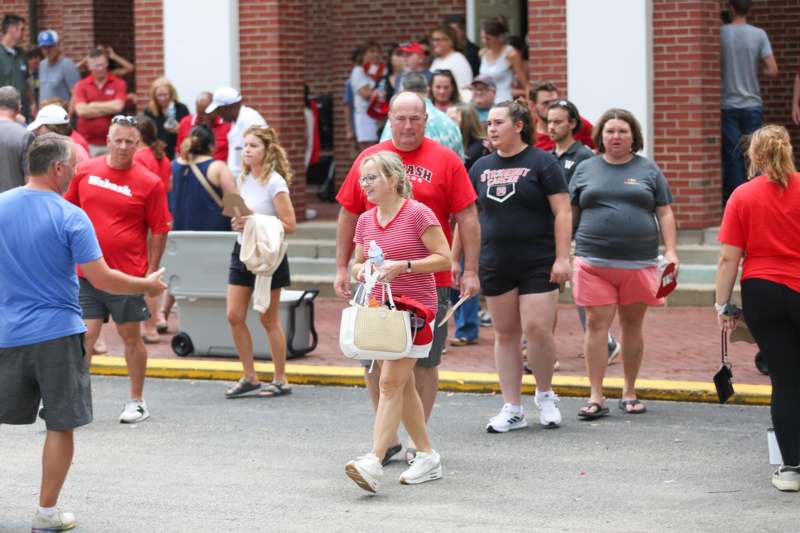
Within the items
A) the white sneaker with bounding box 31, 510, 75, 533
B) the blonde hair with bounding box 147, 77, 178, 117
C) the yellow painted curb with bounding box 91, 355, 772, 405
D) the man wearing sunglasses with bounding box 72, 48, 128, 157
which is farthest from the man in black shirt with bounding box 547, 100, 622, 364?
the man wearing sunglasses with bounding box 72, 48, 128, 157

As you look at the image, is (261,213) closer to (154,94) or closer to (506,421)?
(506,421)

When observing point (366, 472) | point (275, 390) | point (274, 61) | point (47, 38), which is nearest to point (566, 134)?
point (275, 390)

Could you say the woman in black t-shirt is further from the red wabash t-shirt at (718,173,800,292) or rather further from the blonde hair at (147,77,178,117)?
the blonde hair at (147,77,178,117)

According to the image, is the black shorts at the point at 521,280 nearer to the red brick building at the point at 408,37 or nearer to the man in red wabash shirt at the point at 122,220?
the man in red wabash shirt at the point at 122,220

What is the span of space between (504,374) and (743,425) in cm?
150

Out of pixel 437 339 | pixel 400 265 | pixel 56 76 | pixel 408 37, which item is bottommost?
pixel 437 339

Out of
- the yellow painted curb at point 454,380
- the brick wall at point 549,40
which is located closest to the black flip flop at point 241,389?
the yellow painted curb at point 454,380

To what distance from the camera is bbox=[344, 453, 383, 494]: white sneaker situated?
7320 millimetres

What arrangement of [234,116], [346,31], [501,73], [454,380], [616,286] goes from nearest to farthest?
[616,286] < [454,380] < [234,116] < [501,73] < [346,31]

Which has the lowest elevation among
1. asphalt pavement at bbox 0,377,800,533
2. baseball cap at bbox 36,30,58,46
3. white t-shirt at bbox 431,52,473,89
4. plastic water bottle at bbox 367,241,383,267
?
asphalt pavement at bbox 0,377,800,533

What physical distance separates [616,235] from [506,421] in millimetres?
1342

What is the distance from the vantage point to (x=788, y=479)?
7473mm

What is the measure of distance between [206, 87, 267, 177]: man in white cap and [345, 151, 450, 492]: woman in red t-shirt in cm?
399

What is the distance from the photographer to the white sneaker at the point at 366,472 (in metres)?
7.32
